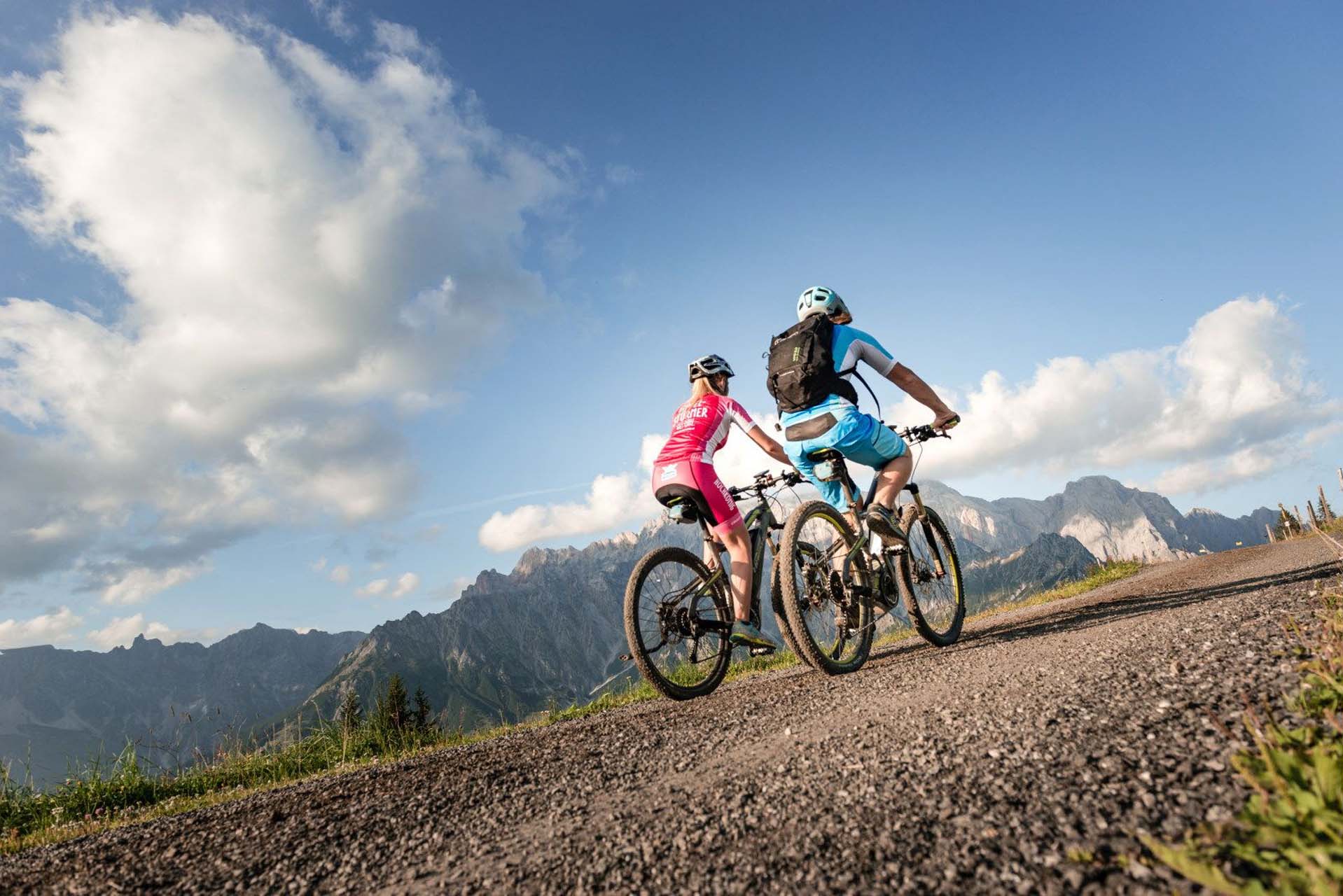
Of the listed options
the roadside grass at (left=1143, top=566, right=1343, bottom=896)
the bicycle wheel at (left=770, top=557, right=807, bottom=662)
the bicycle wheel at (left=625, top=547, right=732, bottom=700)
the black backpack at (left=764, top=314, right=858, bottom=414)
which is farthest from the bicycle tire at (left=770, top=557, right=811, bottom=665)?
the roadside grass at (left=1143, top=566, right=1343, bottom=896)

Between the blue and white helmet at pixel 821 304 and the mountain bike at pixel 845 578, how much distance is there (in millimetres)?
1630

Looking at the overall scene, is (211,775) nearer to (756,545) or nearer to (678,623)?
(678,623)

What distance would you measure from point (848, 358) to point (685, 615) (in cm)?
329

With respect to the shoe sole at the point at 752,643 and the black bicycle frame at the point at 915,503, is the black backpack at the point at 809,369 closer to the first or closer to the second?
the black bicycle frame at the point at 915,503

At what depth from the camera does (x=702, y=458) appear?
21.7 ft

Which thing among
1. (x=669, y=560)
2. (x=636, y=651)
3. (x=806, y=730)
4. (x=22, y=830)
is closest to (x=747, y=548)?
(x=669, y=560)

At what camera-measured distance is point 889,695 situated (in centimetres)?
437

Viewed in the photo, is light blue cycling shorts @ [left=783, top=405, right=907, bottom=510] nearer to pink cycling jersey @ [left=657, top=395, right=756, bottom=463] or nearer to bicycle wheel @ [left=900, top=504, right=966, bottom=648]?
pink cycling jersey @ [left=657, top=395, right=756, bottom=463]

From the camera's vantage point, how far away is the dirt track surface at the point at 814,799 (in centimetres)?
195

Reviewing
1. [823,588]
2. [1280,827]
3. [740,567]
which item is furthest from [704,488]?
[1280,827]

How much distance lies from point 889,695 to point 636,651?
253cm

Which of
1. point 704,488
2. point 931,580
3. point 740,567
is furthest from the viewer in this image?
point 931,580

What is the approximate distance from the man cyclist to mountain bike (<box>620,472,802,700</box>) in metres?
1.24

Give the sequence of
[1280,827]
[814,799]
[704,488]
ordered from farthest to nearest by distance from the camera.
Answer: [704,488] < [814,799] < [1280,827]
